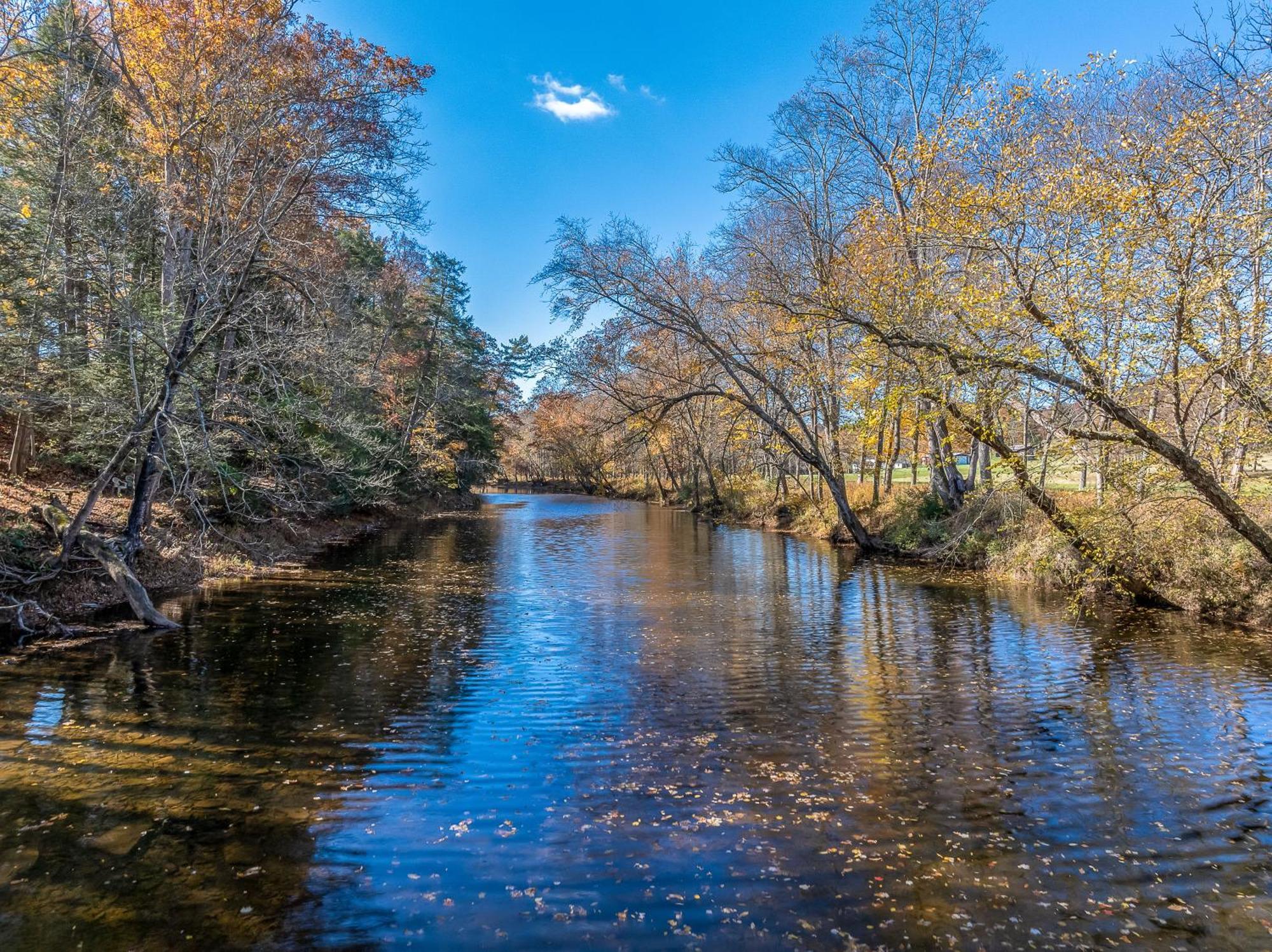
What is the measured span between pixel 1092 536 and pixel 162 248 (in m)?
19.6

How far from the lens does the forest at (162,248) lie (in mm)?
10383

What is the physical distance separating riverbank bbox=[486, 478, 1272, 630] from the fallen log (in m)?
14.1

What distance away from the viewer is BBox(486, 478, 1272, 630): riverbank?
1124 cm

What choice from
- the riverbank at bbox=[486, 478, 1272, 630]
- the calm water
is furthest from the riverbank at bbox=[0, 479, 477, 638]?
the riverbank at bbox=[486, 478, 1272, 630]

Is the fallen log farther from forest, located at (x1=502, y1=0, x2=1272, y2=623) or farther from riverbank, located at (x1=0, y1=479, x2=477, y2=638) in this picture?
forest, located at (x1=502, y1=0, x2=1272, y2=623)

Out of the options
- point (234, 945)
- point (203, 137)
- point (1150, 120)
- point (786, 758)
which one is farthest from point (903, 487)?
point (234, 945)

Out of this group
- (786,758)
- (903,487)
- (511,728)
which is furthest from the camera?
(903,487)

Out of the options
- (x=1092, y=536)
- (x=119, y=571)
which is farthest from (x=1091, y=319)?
(x=119, y=571)

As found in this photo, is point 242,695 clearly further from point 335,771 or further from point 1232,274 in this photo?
point 1232,274

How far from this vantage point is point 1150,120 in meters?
10.6

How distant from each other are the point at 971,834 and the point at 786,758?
1720mm

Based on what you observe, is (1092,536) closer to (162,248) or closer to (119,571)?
(119,571)

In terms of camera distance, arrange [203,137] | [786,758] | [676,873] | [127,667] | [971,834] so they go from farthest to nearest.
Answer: [203,137] → [127,667] → [786,758] → [971,834] → [676,873]

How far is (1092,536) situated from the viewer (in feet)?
38.0
